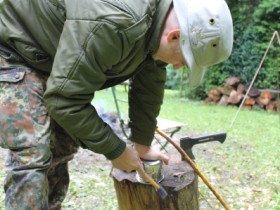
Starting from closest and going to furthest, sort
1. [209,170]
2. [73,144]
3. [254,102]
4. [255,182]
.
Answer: [73,144], [255,182], [209,170], [254,102]

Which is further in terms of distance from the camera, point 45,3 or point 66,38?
point 45,3

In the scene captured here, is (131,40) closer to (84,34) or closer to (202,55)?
(84,34)

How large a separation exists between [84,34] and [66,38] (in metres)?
0.09

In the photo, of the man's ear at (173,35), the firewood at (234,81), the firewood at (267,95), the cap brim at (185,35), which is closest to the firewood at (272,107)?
the firewood at (267,95)

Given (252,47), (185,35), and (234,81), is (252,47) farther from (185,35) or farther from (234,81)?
(185,35)

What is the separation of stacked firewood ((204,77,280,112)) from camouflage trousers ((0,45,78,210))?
27.0 ft

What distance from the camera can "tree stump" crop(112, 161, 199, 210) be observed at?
210 centimetres

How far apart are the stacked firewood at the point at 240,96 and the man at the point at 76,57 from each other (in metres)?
8.01

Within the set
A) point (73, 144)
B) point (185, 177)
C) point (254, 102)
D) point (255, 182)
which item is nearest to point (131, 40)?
point (73, 144)

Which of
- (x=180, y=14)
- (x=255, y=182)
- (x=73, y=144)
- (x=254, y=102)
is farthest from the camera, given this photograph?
(x=254, y=102)

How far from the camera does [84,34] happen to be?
4.76ft

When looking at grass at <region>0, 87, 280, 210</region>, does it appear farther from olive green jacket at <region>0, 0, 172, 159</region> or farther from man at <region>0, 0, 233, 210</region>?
olive green jacket at <region>0, 0, 172, 159</region>

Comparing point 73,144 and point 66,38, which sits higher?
point 66,38

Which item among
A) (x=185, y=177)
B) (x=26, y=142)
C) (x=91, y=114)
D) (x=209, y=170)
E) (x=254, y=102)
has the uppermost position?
(x=91, y=114)
